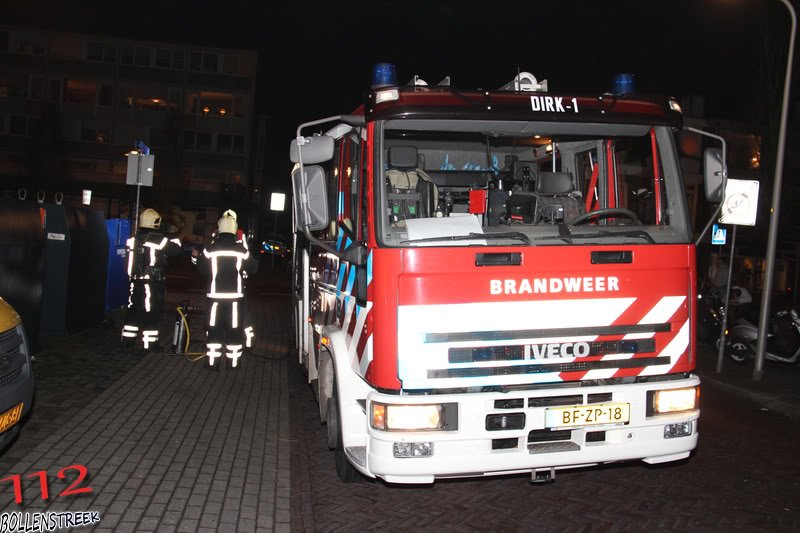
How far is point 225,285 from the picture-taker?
9125mm

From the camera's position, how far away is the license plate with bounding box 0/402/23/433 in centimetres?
473

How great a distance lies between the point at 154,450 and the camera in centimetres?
591

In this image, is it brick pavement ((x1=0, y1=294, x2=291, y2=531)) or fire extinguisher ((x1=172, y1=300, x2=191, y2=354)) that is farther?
fire extinguisher ((x1=172, y1=300, x2=191, y2=354))

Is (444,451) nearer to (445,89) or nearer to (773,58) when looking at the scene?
(445,89)

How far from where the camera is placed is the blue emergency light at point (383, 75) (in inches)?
200

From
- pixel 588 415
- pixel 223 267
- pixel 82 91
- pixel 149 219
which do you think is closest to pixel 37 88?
pixel 82 91

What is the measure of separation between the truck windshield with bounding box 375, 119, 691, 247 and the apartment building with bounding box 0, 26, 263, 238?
48.9 metres

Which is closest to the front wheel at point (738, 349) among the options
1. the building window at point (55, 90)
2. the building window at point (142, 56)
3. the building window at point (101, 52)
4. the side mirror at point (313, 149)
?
the side mirror at point (313, 149)

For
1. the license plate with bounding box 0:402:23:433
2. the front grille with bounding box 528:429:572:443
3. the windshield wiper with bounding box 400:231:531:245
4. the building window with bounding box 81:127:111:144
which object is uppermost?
the building window with bounding box 81:127:111:144

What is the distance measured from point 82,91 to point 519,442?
59.1 metres

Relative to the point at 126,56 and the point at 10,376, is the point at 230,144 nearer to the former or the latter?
the point at 126,56

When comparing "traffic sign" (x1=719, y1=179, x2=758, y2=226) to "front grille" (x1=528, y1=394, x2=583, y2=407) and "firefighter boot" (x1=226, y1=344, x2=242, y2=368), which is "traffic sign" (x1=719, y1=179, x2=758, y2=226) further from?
"firefighter boot" (x1=226, y1=344, x2=242, y2=368)

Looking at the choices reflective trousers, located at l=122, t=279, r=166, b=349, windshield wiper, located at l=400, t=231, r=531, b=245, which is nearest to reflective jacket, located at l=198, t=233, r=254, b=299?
reflective trousers, located at l=122, t=279, r=166, b=349

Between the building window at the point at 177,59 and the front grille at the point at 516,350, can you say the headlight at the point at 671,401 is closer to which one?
the front grille at the point at 516,350
